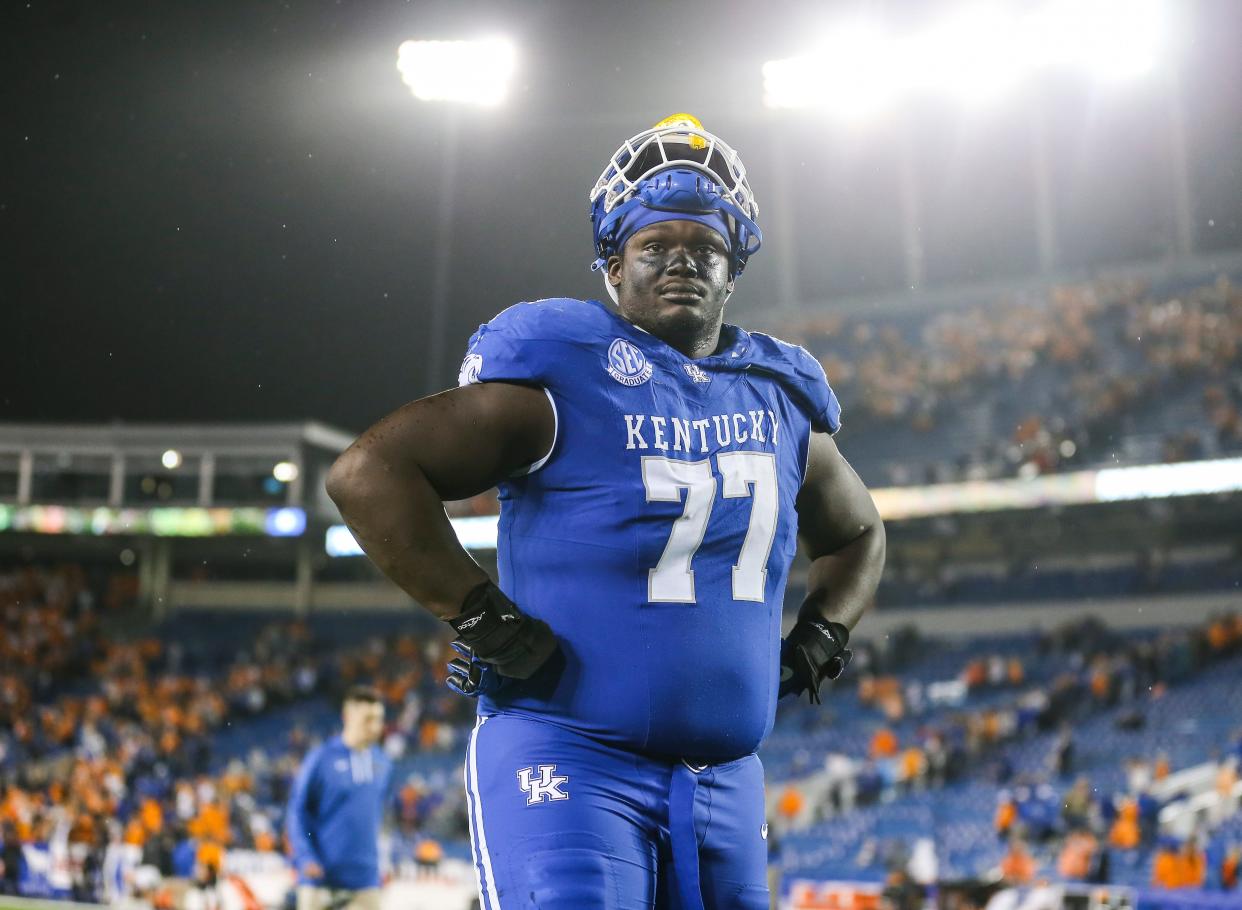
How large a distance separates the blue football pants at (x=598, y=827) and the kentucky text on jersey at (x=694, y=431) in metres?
0.52

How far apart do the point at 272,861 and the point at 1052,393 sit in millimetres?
14009

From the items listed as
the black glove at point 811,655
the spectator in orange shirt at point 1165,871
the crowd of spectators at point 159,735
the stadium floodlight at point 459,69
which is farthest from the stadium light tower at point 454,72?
the black glove at point 811,655

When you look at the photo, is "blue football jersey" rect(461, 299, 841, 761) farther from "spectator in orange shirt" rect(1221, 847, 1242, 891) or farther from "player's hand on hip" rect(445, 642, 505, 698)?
"spectator in orange shirt" rect(1221, 847, 1242, 891)

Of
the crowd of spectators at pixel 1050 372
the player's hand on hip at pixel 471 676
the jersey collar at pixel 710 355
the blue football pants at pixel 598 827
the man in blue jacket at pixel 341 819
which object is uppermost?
the crowd of spectators at pixel 1050 372

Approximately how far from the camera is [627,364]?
2.27 meters

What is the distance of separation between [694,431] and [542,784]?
659 millimetres

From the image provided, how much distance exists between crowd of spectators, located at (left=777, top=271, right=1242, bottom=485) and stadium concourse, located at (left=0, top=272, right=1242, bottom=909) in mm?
60

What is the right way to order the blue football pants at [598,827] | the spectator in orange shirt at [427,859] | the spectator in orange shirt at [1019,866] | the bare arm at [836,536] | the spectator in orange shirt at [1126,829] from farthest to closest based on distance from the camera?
1. the spectator in orange shirt at [427,859]
2. the spectator in orange shirt at [1126,829]
3. the spectator in orange shirt at [1019,866]
4. the bare arm at [836,536]
5. the blue football pants at [598,827]

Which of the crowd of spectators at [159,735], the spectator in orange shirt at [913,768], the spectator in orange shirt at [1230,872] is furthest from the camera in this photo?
the crowd of spectators at [159,735]

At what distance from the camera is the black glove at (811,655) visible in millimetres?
2562

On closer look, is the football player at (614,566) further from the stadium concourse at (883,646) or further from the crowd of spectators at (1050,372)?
the crowd of spectators at (1050,372)

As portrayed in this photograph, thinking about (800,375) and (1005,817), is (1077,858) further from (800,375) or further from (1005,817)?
(800,375)

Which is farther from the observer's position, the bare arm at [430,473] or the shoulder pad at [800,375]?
the shoulder pad at [800,375]

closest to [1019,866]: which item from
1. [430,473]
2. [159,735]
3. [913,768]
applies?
[913,768]
